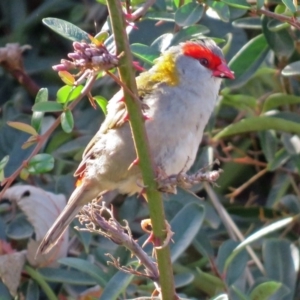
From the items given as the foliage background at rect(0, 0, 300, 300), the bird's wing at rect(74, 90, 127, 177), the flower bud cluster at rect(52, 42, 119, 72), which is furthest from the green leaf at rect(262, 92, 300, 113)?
the flower bud cluster at rect(52, 42, 119, 72)

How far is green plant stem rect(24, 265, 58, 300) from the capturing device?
115 inches

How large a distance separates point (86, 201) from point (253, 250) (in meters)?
1.03

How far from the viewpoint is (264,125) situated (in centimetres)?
337

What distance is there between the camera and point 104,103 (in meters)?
2.30

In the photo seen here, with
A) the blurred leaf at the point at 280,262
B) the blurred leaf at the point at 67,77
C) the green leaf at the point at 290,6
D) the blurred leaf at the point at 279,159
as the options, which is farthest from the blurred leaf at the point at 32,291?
the green leaf at the point at 290,6

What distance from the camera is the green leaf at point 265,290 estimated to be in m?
2.75

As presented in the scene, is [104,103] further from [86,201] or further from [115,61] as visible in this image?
[115,61]

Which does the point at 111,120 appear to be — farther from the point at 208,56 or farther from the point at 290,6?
the point at 290,6

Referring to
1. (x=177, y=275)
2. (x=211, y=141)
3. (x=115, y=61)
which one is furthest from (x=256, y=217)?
(x=115, y=61)

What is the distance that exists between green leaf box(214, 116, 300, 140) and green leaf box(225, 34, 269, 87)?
0.59ft

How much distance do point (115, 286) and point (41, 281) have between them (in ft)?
1.19

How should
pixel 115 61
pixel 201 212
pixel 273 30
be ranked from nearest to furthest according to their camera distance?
pixel 115 61
pixel 201 212
pixel 273 30

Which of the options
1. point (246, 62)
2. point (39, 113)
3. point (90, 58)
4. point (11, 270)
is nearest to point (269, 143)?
point (246, 62)

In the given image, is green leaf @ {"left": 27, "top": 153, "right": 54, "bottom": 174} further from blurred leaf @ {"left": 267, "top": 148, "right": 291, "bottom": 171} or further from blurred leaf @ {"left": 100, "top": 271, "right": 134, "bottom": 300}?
blurred leaf @ {"left": 267, "top": 148, "right": 291, "bottom": 171}
